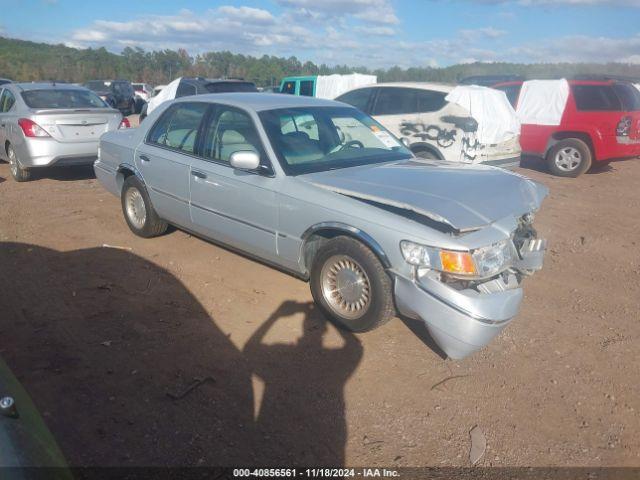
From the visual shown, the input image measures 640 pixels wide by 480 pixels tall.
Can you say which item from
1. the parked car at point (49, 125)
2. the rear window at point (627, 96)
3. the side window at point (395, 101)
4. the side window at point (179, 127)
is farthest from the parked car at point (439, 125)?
the parked car at point (49, 125)

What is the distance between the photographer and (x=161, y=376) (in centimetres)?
331

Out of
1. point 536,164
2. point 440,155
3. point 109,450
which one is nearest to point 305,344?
point 109,450

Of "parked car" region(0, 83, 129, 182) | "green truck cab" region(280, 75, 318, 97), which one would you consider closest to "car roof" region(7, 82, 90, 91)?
"parked car" region(0, 83, 129, 182)

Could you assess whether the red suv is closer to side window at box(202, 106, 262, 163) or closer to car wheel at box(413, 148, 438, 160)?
car wheel at box(413, 148, 438, 160)

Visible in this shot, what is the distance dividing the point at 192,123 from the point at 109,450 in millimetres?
3251

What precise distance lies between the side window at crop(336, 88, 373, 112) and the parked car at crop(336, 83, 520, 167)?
175 millimetres

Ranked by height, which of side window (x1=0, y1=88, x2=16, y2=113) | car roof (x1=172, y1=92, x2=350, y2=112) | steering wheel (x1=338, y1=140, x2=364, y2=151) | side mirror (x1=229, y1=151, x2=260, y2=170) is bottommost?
side mirror (x1=229, y1=151, x2=260, y2=170)

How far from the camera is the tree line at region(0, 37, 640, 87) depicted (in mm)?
43938

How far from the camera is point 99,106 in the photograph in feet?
29.5

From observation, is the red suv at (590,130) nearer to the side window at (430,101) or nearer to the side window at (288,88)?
the side window at (430,101)

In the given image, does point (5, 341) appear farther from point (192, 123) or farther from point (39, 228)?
point (39, 228)

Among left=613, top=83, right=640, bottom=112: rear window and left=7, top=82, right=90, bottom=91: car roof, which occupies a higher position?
left=613, top=83, right=640, bottom=112: rear window

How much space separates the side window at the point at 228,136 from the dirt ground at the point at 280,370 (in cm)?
116

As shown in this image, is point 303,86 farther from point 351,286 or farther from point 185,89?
point 351,286
